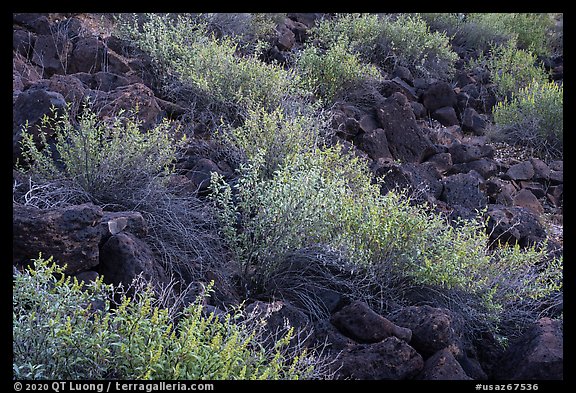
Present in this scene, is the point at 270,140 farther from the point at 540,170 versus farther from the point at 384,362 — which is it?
the point at 540,170

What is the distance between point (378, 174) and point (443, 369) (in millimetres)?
2662

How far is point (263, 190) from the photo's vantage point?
422 centimetres

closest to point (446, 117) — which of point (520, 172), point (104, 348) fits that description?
point (520, 172)

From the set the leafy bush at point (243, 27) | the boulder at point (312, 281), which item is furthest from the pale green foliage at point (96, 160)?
the leafy bush at point (243, 27)

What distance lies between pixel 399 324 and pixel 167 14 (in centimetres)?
598

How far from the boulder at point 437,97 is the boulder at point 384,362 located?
18.9ft

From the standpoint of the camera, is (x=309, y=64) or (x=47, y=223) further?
(x=309, y=64)

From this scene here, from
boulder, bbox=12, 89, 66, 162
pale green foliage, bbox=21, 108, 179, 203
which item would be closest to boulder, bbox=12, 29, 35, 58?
boulder, bbox=12, 89, 66, 162

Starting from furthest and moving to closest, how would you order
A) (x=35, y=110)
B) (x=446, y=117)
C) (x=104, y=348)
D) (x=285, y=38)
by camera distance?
(x=285, y=38)
(x=446, y=117)
(x=35, y=110)
(x=104, y=348)

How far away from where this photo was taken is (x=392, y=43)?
371 inches

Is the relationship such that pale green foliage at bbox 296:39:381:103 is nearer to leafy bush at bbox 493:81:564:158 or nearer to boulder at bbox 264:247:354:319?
leafy bush at bbox 493:81:564:158

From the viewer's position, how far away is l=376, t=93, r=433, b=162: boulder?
6730mm
